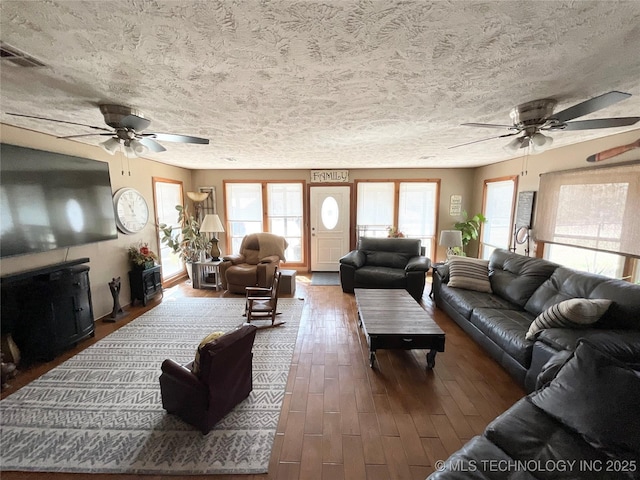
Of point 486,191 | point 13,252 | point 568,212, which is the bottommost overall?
point 13,252

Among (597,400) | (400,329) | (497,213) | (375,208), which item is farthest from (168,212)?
(497,213)

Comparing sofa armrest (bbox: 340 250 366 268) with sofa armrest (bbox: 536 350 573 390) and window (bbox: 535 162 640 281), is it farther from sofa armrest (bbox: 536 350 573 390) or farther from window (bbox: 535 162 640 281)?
sofa armrest (bbox: 536 350 573 390)

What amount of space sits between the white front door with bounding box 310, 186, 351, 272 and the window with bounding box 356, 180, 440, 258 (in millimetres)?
337

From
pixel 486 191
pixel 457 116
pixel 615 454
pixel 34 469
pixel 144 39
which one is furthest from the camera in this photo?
pixel 486 191

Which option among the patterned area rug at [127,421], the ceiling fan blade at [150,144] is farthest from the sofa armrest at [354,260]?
the ceiling fan blade at [150,144]

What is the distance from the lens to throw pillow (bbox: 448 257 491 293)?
333 centimetres

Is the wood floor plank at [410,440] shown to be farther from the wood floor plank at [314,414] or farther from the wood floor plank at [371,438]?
the wood floor plank at [314,414]

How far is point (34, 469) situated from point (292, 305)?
2.75 meters

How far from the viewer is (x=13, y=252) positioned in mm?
2412

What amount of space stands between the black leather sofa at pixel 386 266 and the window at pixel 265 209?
5.95 ft

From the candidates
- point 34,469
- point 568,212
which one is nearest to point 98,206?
point 34,469

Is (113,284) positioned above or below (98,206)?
below

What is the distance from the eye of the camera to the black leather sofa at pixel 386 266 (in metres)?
4.09

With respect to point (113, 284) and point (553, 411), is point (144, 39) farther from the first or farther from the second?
point (113, 284)
